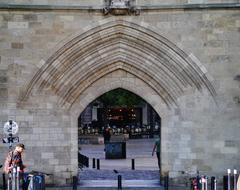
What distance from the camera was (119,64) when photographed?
58.2 feet

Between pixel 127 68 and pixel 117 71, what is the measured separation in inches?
11.8

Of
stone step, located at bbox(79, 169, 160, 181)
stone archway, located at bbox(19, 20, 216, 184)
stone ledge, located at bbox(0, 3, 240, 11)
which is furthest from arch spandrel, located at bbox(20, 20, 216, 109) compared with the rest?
stone step, located at bbox(79, 169, 160, 181)

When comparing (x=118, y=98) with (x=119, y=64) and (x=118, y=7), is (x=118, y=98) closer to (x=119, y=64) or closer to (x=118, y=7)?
(x=119, y=64)

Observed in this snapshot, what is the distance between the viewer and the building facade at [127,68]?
1717 centimetres

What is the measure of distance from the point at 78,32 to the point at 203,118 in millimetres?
4065

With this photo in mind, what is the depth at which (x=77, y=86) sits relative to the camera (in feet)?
57.9

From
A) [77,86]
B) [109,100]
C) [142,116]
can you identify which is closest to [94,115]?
[142,116]

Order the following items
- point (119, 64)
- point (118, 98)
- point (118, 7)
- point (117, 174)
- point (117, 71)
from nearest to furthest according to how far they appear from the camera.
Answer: point (118, 7) < point (119, 64) < point (117, 71) < point (117, 174) < point (118, 98)

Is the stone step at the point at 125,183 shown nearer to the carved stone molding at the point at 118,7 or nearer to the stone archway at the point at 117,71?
the stone archway at the point at 117,71

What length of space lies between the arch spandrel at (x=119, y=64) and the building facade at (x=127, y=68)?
27 mm

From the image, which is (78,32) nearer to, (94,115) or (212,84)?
(212,84)

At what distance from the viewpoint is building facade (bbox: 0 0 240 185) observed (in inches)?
676

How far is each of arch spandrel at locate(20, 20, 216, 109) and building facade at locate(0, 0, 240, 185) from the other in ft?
0.09

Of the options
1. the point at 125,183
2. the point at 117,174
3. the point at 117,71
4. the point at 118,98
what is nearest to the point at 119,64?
the point at 117,71
